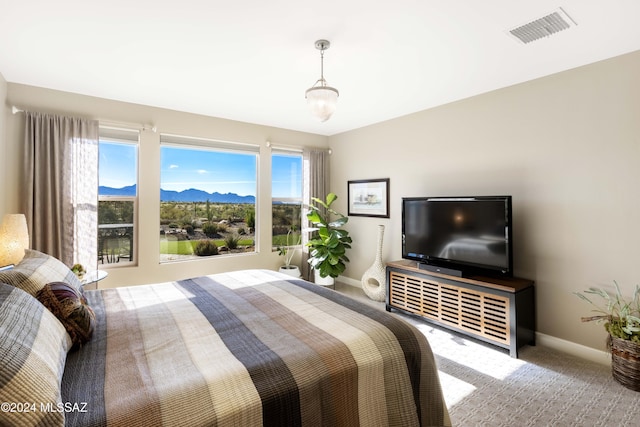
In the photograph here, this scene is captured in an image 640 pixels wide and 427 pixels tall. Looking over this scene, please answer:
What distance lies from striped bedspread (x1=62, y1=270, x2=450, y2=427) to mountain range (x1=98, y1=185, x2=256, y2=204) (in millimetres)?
2068

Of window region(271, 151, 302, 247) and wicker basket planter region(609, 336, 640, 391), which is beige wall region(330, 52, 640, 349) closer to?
wicker basket planter region(609, 336, 640, 391)

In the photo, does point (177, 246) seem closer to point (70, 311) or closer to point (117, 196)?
point (117, 196)

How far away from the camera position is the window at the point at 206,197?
4.07 m

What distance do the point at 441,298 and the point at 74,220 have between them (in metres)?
3.91

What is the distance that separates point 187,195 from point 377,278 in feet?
9.22

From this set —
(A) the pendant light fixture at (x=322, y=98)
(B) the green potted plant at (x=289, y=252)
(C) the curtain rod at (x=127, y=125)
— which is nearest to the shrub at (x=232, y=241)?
(B) the green potted plant at (x=289, y=252)

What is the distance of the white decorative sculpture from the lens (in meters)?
4.23

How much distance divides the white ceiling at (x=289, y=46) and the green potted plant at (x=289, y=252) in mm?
2280

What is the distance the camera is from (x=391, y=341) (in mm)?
1539

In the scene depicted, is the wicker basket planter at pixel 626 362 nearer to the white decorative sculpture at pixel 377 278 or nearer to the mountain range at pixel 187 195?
the white decorative sculpture at pixel 377 278

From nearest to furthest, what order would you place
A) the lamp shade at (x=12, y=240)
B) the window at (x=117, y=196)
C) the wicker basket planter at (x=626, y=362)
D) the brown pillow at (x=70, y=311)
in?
the brown pillow at (x=70, y=311)
the wicker basket planter at (x=626, y=362)
the lamp shade at (x=12, y=240)
the window at (x=117, y=196)

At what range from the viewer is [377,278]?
4.27 metres

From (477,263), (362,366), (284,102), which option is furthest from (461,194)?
(362,366)

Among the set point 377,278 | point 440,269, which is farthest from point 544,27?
point 377,278
